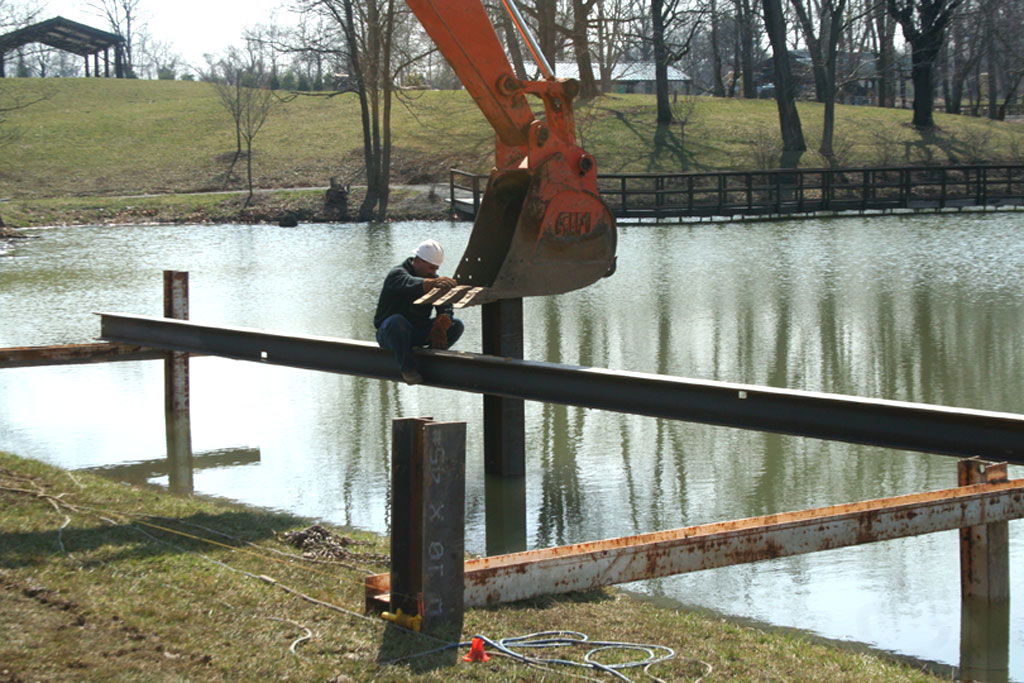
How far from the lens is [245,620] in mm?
4820

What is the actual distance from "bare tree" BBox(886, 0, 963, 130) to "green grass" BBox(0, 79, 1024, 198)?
37.6 inches

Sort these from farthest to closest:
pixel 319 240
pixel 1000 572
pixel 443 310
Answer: pixel 319 240, pixel 443 310, pixel 1000 572

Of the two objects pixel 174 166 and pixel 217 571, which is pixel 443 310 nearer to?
pixel 217 571

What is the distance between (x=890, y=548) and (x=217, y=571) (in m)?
4.03

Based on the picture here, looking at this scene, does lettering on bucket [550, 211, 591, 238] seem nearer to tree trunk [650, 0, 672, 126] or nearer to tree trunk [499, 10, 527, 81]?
tree trunk [499, 10, 527, 81]

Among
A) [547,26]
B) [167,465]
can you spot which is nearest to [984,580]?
[167,465]

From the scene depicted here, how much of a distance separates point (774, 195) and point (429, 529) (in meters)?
32.4

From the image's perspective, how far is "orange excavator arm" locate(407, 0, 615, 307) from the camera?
8.98m

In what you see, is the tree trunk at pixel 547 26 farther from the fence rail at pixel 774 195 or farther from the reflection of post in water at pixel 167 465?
the reflection of post in water at pixel 167 465

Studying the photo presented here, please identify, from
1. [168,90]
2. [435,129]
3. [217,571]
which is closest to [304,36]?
[435,129]

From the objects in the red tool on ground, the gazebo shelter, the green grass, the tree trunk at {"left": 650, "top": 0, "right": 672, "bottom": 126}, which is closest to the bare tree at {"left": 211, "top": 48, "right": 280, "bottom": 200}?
the green grass

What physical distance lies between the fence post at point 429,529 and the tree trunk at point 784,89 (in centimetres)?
4000

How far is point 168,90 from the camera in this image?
66.1 meters

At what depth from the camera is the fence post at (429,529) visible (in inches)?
183
